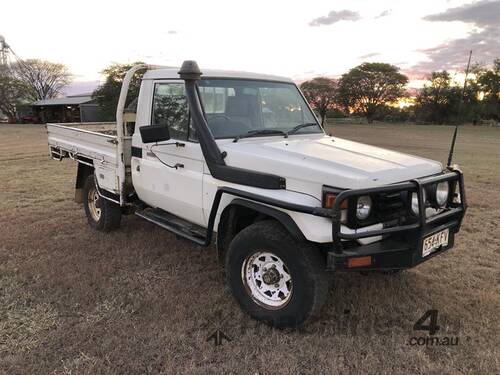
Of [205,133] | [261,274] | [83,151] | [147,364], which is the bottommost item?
[147,364]

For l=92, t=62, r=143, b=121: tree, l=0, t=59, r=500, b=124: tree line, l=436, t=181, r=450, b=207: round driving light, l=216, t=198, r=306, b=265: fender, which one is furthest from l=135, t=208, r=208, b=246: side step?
l=0, t=59, r=500, b=124: tree line

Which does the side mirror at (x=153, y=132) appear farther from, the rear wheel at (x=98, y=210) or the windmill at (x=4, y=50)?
the windmill at (x=4, y=50)

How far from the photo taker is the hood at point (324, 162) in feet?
9.92

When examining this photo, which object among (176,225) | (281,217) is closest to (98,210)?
(176,225)

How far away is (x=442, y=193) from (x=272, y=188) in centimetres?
147

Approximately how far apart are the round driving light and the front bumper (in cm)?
21

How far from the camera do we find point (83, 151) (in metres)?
5.55

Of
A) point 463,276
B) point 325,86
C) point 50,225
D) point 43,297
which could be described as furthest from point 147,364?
point 325,86

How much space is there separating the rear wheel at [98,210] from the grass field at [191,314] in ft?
0.48

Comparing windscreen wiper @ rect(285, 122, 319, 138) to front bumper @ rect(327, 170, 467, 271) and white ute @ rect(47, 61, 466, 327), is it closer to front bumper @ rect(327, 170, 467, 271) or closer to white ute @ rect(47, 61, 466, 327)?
white ute @ rect(47, 61, 466, 327)

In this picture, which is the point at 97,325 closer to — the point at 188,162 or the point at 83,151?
the point at 188,162

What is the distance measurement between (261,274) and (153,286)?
4.16 ft

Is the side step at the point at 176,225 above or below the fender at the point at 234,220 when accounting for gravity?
below

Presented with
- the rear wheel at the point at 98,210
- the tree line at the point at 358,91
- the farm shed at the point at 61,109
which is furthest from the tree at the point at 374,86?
the rear wheel at the point at 98,210
